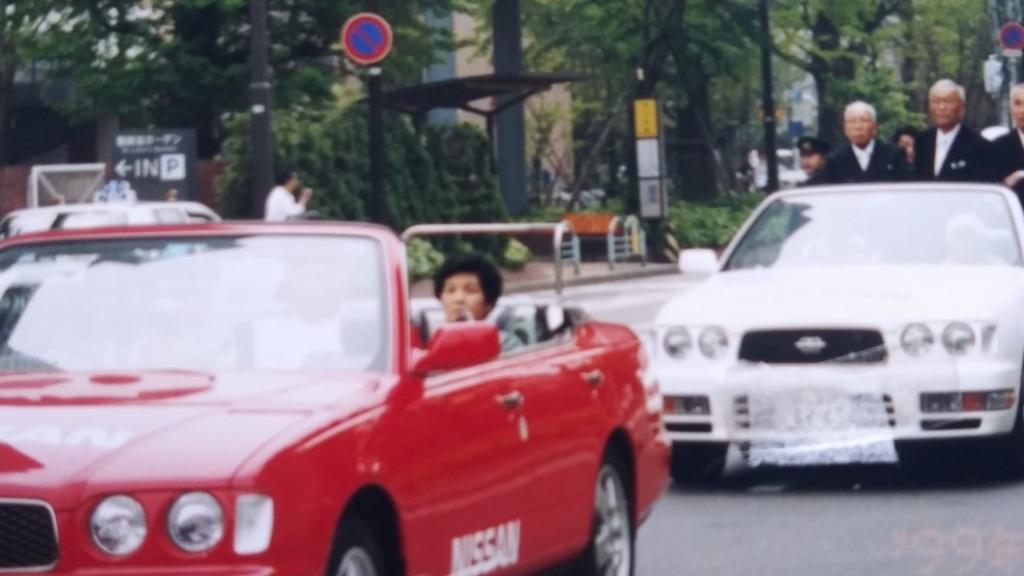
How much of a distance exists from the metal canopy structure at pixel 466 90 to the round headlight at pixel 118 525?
31419 millimetres

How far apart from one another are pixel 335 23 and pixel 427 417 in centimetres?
3717

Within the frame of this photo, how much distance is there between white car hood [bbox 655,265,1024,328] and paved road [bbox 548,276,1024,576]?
778 millimetres

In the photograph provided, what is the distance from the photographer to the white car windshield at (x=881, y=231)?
13.0 metres

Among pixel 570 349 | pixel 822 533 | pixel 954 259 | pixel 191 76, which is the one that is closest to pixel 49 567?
pixel 570 349

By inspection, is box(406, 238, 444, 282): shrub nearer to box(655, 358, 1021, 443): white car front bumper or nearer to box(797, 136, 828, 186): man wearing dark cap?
box(797, 136, 828, 186): man wearing dark cap

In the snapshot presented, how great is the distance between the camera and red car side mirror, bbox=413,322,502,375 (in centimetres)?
686

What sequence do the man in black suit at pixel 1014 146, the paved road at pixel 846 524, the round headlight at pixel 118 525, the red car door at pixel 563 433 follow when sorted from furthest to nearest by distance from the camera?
the man in black suit at pixel 1014 146
the paved road at pixel 846 524
the red car door at pixel 563 433
the round headlight at pixel 118 525

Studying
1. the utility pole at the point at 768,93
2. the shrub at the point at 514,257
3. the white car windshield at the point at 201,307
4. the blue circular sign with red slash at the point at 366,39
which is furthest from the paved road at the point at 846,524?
the utility pole at the point at 768,93

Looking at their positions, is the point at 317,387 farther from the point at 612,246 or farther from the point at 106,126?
the point at 106,126

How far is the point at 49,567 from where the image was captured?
590cm

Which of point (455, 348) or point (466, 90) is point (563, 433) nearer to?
point (455, 348)

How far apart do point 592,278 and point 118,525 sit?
3567cm

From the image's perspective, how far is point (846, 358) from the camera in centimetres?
1195

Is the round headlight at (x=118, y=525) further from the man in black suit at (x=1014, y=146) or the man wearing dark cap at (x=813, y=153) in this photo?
the man wearing dark cap at (x=813, y=153)
